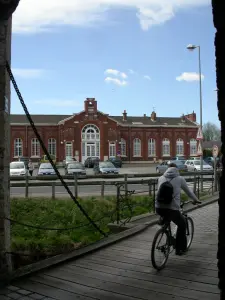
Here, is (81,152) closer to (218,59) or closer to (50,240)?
(50,240)

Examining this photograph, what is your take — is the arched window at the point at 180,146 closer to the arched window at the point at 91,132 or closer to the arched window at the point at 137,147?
the arched window at the point at 137,147

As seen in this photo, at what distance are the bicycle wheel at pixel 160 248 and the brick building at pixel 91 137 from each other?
195 feet

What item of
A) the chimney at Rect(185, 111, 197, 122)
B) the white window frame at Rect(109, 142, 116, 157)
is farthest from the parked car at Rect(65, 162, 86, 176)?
the chimney at Rect(185, 111, 197, 122)

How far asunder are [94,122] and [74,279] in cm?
6086

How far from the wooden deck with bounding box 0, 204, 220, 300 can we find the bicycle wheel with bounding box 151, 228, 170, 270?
0.12m

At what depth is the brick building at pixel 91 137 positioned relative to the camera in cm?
6462

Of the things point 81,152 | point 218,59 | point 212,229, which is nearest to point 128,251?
point 212,229

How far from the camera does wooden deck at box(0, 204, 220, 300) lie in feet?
15.2

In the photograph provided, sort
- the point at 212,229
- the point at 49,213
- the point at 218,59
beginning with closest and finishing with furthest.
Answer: the point at 218,59 < the point at 212,229 < the point at 49,213

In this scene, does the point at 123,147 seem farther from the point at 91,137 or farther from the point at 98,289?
the point at 98,289

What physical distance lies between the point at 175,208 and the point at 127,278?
1376 mm

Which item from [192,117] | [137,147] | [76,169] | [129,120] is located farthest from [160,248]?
[192,117]

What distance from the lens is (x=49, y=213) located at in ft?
40.5

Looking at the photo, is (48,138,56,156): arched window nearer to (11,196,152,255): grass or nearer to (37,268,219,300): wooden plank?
(11,196,152,255): grass
